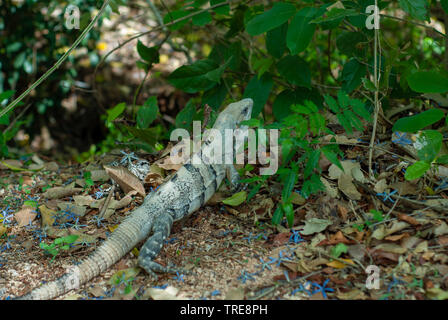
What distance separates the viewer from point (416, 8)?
314 centimetres

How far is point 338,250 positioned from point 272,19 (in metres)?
1.94

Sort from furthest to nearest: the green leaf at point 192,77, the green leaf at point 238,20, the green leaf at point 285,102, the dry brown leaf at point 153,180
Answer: the green leaf at point 238,20, the green leaf at point 192,77, the green leaf at point 285,102, the dry brown leaf at point 153,180

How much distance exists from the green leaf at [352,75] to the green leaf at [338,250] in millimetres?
1744

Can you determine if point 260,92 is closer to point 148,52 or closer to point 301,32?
point 301,32

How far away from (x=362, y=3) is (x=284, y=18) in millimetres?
792

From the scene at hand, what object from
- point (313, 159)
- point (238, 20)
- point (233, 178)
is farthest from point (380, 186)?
point (238, 20)

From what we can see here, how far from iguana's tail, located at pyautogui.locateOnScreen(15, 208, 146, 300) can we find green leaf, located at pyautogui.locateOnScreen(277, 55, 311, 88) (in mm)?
1982

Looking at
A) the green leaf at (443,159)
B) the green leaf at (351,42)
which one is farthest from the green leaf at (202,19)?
the green leaf at (443,159)

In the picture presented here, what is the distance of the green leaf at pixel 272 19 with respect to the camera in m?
3.49

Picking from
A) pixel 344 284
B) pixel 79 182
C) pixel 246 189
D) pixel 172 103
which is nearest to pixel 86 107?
pixel 172 103

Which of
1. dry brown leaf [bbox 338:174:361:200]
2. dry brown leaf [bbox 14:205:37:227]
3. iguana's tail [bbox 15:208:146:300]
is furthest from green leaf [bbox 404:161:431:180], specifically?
dry brown leaf [bbox 14:205:37:227]

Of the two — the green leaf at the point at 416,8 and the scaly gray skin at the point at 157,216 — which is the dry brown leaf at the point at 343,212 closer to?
the scaly gray skin at the point at 157,216

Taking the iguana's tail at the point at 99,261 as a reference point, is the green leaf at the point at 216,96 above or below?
above

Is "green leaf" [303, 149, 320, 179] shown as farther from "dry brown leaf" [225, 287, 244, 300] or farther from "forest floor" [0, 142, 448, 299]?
"dry brown leaf" [225, 287, 244, 300]
